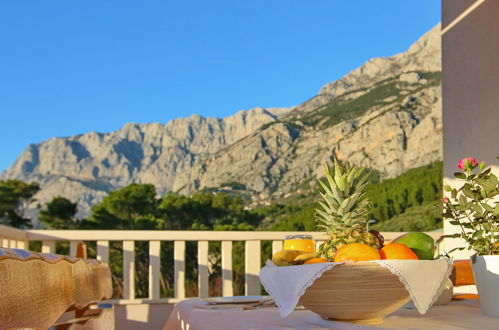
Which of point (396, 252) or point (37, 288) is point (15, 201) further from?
point (37, 288)

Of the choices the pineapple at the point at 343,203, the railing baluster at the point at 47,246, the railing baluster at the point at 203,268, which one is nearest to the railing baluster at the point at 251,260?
the railing baluster at the point at 203,268

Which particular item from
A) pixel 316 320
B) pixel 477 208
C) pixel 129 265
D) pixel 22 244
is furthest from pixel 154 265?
pixel 477 208

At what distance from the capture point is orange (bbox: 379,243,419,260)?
80 centimetres

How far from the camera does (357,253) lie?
0.80 m

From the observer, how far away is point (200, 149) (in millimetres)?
39781

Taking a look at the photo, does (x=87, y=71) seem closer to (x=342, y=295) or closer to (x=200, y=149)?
(x=200, y=149)

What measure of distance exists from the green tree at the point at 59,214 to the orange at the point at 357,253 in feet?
79.0

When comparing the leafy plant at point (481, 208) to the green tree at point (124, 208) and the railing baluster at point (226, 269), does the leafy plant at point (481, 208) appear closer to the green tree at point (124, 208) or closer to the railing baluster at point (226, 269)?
the railing baluster at point (226, 269)

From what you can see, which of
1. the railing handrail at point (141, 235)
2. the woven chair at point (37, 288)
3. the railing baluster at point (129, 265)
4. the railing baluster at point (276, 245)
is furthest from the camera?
the railing baluster at point (276, 245)

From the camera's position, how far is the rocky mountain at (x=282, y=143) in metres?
24.7

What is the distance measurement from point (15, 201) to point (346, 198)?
27.6 meters

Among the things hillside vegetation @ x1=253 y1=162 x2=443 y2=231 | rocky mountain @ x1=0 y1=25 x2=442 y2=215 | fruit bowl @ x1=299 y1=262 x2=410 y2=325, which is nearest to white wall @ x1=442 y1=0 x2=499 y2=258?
fruit bowl @ x1=299 y1=262 x2=410 y2=325

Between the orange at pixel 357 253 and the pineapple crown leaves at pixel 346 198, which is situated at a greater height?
the pineapple crown leaves at pixel 346 198

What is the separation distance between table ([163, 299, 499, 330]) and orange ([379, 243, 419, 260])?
10 centimetres
